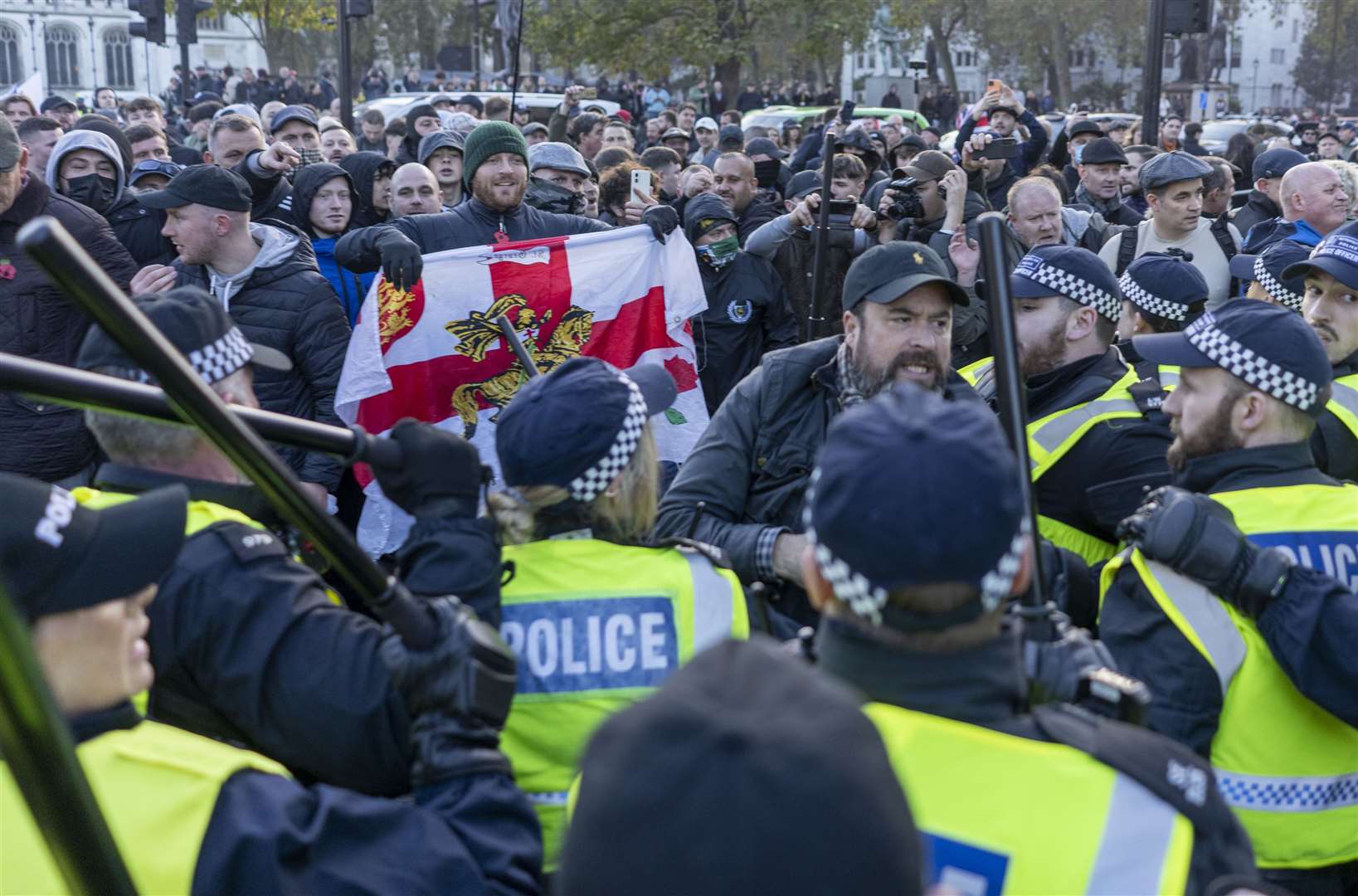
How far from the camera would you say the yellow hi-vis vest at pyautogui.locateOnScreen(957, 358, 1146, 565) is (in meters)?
3.95

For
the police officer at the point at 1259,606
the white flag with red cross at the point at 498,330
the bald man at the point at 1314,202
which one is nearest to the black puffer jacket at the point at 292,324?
the white flag with red cross at the point at 498,330

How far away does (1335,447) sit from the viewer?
4066 mm

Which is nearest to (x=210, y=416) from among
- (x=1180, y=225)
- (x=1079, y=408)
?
(x=1079, y=408)

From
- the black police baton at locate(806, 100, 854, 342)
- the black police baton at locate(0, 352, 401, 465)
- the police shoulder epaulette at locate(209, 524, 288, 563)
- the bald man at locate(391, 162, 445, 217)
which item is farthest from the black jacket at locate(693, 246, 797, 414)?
the police shoulder epaulette at locate(209, 524, 288, 563)

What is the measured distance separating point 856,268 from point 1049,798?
101 inches

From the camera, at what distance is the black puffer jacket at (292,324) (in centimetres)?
514

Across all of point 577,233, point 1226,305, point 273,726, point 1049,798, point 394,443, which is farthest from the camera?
point 577,233

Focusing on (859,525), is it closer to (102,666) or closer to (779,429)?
(102,666)

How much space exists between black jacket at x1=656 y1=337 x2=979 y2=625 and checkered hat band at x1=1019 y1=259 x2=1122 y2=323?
1.72ft

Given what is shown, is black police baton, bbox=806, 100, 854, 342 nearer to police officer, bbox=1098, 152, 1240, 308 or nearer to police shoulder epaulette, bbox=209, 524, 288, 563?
police officer, bbox=1098, 152, 1240, 308

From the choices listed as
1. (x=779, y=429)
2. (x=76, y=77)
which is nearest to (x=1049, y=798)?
(x=779, y=429)

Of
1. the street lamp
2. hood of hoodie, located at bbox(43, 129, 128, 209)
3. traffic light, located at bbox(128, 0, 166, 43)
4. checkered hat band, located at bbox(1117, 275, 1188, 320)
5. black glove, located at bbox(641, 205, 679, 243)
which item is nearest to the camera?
checkered hat band, located at bbox(1117, 275, 1188, 320)

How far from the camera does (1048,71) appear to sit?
61594mm

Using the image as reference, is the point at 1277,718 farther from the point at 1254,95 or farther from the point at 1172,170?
the point at 1254,95
